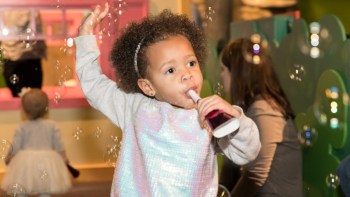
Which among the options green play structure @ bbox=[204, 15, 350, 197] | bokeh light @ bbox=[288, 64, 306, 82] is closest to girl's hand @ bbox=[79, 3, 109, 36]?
green play structure @ bbox=[204, 15, 350, 197]

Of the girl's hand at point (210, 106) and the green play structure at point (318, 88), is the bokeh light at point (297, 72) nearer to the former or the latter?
the green play structure at point (318, 88)

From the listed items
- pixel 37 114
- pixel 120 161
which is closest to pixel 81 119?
pixel 37 114

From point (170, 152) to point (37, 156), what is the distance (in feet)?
4.48

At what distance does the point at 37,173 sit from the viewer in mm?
2447

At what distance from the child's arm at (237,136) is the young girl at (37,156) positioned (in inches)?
50.2

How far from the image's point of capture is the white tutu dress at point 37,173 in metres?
2.42

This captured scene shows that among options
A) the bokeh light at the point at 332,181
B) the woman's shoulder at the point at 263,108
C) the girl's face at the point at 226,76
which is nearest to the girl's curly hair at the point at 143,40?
the woman's shoulder at the point at 263,108

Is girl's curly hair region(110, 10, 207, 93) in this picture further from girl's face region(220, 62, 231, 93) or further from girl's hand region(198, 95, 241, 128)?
girl's face region(220, 62, 231, 93)

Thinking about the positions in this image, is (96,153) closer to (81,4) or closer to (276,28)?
(81,4)

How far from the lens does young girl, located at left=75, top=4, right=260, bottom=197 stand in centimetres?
123

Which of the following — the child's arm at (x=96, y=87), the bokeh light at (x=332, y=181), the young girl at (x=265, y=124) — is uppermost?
the child's arm at (x=96, y=87)

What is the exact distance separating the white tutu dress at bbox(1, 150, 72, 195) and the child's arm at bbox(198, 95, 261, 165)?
1230 mm

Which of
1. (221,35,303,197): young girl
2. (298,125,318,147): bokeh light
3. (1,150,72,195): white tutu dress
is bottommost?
(1,150,72,195): white tutu dress

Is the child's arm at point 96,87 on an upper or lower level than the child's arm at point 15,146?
upper
